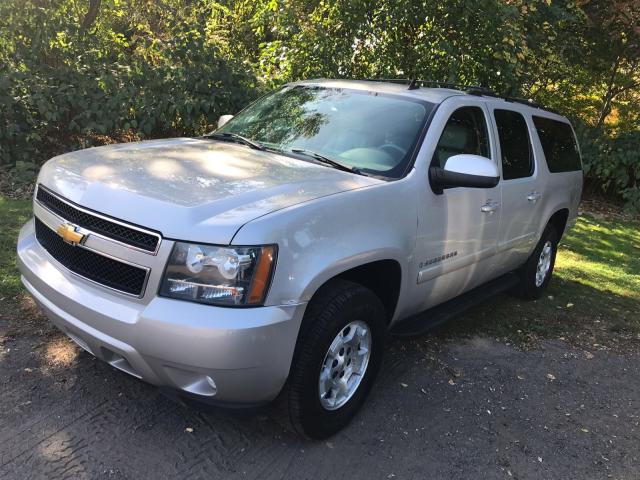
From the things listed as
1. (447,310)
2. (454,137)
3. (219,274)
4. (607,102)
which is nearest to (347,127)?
(454,137)

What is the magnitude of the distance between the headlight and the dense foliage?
6167 millimetres

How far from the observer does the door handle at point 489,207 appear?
3.99m

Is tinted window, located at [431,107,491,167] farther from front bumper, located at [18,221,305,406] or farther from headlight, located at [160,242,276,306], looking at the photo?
front bumper, located at [18,221,305,406]

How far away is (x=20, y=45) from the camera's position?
26.7ft

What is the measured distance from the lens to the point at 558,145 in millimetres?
5496

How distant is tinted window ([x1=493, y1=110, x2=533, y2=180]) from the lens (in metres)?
4.41

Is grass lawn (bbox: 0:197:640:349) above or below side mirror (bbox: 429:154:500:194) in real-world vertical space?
below

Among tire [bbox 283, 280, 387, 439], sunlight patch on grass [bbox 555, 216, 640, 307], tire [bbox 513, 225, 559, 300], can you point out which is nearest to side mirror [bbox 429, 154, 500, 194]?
tire [bbox 283, 280, 387, 439]

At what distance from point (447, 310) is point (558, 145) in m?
2.44

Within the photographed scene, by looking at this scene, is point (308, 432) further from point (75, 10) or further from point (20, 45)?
point (75, 10)

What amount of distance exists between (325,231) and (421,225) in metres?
0.87

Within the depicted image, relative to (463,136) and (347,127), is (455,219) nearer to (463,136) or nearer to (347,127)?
(463,136)

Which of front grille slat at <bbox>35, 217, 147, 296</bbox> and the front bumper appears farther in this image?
front grille slat at <bbox>35, 217, 147, 296</bbox>

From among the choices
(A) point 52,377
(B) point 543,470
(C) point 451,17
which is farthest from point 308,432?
(C) point 451,17
